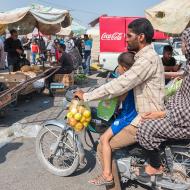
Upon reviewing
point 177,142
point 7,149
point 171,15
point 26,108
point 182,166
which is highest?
point 171,15

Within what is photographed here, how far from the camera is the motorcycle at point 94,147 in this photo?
4.05 meters

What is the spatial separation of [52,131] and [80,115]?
2.72 feet

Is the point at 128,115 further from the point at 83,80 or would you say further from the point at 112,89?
the point at 83,80

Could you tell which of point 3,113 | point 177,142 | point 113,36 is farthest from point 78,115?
point 113,36

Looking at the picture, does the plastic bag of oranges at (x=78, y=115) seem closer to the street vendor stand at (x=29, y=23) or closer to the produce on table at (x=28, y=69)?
the street vendor stand at (x=29, y=23)

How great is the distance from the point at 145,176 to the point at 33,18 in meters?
9.48

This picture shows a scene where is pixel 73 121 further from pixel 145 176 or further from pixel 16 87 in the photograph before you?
pixel 16 87

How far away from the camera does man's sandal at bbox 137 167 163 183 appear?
4133mm

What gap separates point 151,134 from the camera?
3883 millimetres

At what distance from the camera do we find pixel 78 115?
13.9 ft

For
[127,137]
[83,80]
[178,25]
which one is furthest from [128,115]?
[83,80]

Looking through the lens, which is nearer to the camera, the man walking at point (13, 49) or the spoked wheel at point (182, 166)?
the spoked wheel at point (182, 166)

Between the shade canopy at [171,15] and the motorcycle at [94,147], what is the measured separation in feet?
10.0

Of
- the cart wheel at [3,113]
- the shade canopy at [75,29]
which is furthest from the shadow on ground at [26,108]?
the shade canopy at [75,29]
